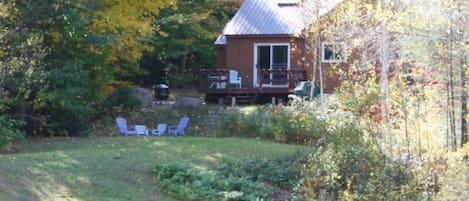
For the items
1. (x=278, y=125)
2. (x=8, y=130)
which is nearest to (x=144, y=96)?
(x=278, y=125)

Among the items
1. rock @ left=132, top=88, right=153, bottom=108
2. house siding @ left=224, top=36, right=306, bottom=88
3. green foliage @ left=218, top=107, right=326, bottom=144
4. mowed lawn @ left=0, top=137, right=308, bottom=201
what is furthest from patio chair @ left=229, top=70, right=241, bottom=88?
mowed lawn @ left=0, top=137, right=308, bottom=201

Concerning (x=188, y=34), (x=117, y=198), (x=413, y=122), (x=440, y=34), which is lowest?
(x=117, y=198)

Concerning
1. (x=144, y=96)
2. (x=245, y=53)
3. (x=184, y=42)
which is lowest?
(x=144, y=96)

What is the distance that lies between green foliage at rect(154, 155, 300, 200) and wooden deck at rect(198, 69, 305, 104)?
12.9 m

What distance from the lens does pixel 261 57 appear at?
990 inches

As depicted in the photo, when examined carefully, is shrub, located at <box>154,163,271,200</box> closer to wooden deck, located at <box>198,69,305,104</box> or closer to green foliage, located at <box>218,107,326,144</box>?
green foliage, located at <box>218,107,326,144</box>

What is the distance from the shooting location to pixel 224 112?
2031cm

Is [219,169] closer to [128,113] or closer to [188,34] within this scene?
[128,113]

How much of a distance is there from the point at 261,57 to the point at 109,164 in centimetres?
1497

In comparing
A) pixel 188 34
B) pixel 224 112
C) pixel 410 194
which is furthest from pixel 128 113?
pixel 410 194

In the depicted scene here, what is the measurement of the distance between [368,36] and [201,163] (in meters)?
4.91

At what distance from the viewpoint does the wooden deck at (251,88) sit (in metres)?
23.7

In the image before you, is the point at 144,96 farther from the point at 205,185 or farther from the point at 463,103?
the point at 463,103

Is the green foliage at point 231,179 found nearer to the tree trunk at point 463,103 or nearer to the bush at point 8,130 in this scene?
the tree trunk at point 463,103
